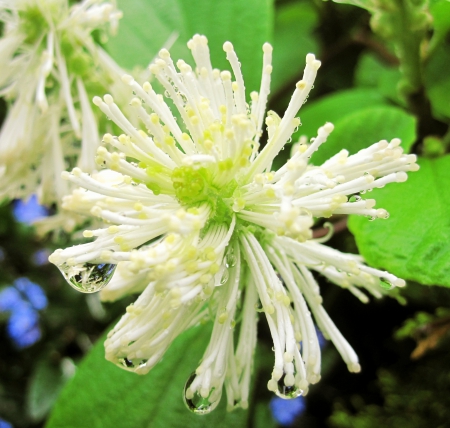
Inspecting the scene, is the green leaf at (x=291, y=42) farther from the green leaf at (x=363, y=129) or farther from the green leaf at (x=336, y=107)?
the green leaf at (x=363, y=129)

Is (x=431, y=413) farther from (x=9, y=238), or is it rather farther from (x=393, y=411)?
(x=9, y=238)

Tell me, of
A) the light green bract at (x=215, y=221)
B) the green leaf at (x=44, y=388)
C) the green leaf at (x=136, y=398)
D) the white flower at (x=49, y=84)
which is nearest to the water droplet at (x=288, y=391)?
the light green bract at (x=215, y=221)

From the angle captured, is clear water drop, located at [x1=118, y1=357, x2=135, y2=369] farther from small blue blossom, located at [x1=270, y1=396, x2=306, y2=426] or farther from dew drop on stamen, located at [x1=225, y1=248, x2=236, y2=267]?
small blue blossom, located at [x1=270, y1=396, x2=306, y2=426]

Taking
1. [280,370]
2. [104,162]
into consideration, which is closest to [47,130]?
[104,162]

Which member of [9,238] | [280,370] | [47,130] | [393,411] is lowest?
[393,411]

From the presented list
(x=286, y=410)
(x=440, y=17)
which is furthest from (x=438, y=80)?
(x=286, y=410)

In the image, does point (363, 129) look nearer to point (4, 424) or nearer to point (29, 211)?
point (29, 211)
